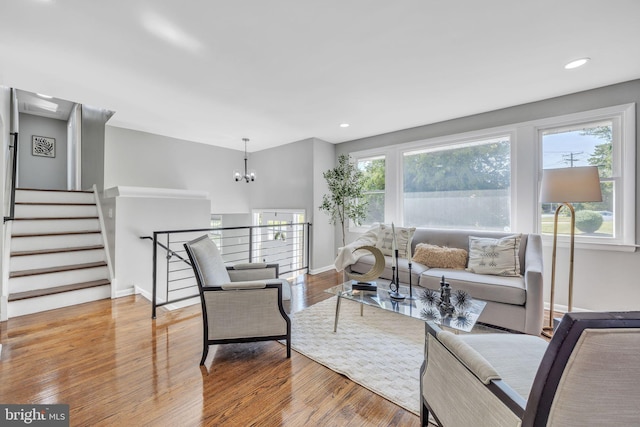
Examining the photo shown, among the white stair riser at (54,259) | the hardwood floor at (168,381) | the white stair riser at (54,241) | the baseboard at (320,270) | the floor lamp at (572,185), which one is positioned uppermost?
the floor lamp at (572,185)

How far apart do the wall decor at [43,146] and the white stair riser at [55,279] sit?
461 cm

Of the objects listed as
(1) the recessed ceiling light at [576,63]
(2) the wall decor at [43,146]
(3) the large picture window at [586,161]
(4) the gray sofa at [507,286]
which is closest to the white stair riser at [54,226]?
(2) the wall decor at [43,146]

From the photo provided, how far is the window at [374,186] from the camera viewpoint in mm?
4664

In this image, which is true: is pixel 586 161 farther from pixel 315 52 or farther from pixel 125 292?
pixel 125 292

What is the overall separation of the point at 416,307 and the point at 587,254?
2.27 metres

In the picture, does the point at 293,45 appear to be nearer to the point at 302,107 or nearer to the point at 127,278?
the point at 302,107

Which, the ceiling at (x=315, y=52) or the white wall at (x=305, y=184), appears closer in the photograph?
the ceiling at (x=315, y=52)

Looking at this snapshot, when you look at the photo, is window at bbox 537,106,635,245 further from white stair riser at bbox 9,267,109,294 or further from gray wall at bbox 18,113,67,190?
gray wall at bbox 18,113,67,190

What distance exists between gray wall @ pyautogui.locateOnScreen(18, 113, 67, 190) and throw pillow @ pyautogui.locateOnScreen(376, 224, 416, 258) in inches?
294

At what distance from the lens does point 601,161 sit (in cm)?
287

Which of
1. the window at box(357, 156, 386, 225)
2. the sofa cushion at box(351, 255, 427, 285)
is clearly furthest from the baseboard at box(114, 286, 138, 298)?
the window at box(357, 156, 386, 225)

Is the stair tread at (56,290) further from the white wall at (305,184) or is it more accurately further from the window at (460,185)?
the window at (460,185)

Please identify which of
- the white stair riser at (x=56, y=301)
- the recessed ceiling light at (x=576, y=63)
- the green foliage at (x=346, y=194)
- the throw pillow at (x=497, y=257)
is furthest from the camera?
the green foliage at (x=346, y=194)

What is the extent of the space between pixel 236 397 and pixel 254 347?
0.61 m
